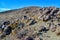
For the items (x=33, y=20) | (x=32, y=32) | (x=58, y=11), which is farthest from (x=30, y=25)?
(x=58, y=11)

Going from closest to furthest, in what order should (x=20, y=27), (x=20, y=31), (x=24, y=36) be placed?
(x=24, y=36), (x=20, y=31), (x=20, y=27)

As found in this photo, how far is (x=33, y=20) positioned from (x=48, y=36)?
13.8 feet

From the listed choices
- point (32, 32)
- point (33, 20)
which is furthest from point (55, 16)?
point (32, 32)

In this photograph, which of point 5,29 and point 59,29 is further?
point 5,29

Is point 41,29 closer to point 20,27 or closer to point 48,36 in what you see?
point 48,36

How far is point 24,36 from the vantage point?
1741cm

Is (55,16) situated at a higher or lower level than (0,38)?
higher

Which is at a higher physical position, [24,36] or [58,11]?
[58,11]

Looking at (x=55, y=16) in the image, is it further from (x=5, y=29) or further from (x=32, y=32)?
(x=5, y=29)

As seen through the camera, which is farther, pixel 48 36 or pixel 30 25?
pixel 30 25

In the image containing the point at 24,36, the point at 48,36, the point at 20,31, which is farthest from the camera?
the point at 20,31

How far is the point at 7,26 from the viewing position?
20.8m

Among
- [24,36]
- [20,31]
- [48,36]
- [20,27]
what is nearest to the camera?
[48,36]

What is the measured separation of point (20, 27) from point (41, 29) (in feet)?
9.91
